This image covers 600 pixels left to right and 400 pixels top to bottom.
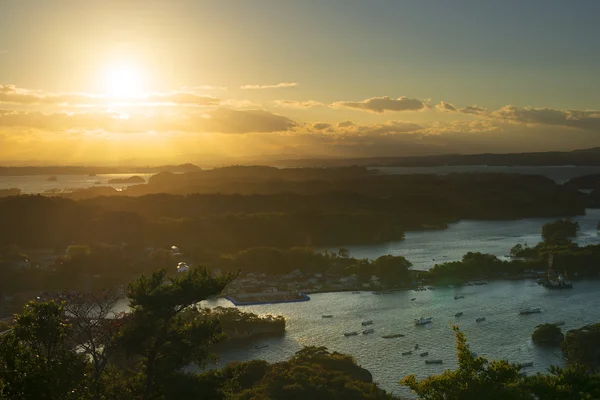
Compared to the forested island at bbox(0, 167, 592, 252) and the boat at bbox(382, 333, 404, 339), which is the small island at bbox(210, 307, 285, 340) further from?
the forested island at bbox(0, 167, 592, 252)

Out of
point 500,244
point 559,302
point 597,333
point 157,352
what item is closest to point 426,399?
point 157,352

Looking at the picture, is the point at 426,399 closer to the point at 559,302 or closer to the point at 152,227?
the point at 559,302

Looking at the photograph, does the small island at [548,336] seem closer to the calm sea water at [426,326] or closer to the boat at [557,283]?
the calm sea water at [426,326]

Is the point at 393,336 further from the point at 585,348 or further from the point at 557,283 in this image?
the point at 557,283

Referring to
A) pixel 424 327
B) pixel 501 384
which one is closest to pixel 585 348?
pixel 424 327

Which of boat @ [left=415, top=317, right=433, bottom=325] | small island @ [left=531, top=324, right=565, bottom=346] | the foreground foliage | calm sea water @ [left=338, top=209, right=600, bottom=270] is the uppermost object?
the foreground foliage

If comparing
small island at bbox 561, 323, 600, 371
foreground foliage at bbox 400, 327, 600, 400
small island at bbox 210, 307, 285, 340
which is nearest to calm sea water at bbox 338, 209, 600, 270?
small island at bbox 210, 307, 285, 340

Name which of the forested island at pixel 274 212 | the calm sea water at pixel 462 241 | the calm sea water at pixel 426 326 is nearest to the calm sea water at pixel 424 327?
the calm sea water at pixel 426 326

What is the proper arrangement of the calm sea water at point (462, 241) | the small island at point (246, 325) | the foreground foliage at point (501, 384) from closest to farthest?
the foreground foliage at point (501, 384)
the small island at point (246, 325)
the calm sea water at point (462, 241)

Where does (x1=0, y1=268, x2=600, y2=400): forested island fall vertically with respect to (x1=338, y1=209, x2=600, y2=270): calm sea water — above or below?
above

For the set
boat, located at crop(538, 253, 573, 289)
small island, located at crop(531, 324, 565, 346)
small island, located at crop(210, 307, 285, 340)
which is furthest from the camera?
boat, located at crop(538, 253, 573, 289)
